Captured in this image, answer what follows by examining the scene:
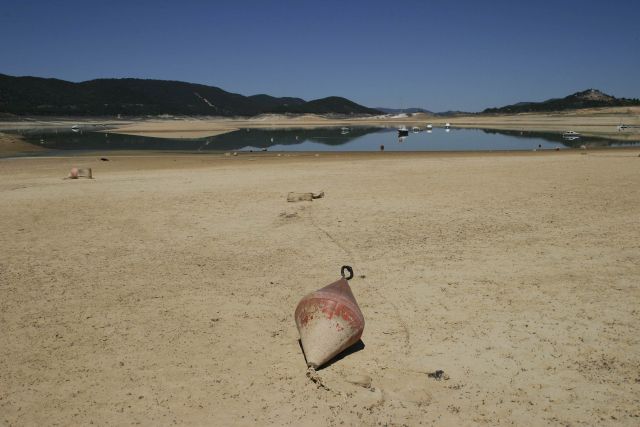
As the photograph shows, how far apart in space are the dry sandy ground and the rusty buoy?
9.2 inches

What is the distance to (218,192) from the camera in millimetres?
16484

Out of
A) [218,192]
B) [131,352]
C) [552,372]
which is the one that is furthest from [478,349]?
[218,192]

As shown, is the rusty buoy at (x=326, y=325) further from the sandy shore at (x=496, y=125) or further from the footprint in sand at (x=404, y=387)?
the sandy shore at (x=496, y=125)

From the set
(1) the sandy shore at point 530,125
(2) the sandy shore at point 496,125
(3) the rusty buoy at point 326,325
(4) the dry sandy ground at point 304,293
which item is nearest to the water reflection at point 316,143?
(2) the sandy shore at point 496,125

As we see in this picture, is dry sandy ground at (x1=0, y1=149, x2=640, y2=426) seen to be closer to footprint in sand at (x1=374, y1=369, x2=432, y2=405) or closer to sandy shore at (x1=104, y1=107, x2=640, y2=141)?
footprint in sand at (x1=374, y1=369, x2=432, y2=405)

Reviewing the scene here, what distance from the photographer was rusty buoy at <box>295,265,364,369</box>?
5445 millimetres

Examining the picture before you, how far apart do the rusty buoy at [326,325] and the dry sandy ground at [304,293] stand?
9.2 inches

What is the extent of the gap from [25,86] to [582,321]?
214998 mm

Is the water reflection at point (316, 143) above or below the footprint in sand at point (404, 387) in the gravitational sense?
above

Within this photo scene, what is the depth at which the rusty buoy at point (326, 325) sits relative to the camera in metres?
5.45

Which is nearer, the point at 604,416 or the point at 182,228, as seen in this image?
the point at 604,416

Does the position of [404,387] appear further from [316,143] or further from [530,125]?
[530,125]

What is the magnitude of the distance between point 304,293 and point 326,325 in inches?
78.1

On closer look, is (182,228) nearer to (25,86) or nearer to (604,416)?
(604,416)
